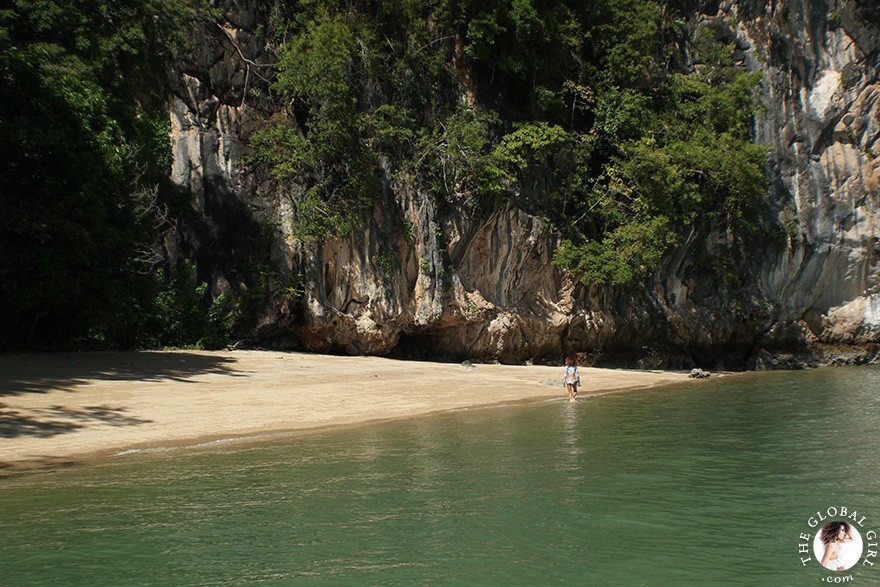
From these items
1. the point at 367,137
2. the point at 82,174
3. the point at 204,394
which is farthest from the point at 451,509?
the point at 367,137

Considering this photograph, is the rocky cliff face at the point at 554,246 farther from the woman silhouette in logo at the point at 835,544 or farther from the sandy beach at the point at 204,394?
the woman silhouette in logo at the point at 835,544

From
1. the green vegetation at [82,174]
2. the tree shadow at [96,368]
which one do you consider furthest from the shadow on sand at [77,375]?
the green vegetation at [82,174]

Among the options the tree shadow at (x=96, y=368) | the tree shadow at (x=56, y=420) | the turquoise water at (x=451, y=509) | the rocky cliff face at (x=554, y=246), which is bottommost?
the turquoise water at (x=451, y=509)

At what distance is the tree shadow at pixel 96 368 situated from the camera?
12633mm

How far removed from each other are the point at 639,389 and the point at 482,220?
7452 millimetres

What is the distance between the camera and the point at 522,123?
24.3 m

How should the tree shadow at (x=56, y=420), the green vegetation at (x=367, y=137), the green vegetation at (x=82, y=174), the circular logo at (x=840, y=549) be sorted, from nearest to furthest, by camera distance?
the circular logo at (x=840, y=549), the tree shadow at (x=56, y=420), the green vegetation at (x=82, y=174), the green vegetation at (x=367, y=137)

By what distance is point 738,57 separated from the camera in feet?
104

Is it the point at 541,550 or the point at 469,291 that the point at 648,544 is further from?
the point at 469,291

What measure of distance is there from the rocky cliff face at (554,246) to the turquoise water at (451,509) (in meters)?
10.4

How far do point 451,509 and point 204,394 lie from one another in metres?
7.65

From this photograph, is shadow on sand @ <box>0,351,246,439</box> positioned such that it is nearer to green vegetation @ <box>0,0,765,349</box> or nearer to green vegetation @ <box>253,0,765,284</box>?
green vegetation @ <box>0,0,765,349</box>

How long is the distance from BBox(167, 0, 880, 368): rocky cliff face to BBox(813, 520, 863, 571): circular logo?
16842mm

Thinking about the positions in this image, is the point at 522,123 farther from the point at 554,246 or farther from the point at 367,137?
the point at 367,137
